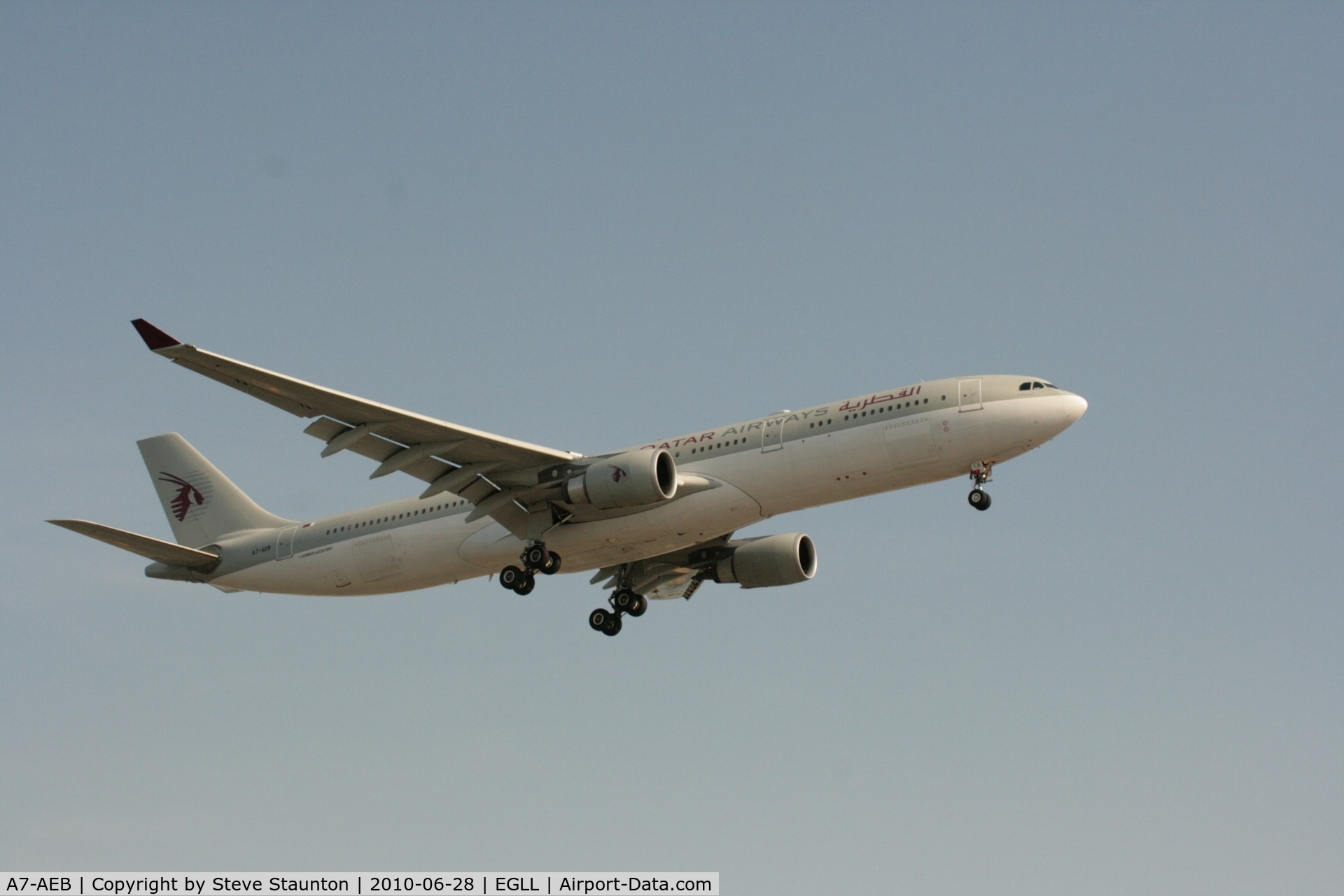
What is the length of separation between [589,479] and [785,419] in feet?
15.5

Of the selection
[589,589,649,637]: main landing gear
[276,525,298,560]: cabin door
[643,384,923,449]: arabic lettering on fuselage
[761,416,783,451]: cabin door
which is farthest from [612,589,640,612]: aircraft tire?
[276,525,298,560]: cabin door

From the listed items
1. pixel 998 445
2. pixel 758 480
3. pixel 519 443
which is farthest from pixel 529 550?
pixel 998 445

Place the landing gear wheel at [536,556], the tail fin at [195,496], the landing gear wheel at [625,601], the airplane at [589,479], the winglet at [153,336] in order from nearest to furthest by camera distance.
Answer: the winglet at [153,336] → the airplane at [589,479] → the landing gear wheel at [536,556] → the landing gear wheel at [625,601] → the tail fin at [195,496]

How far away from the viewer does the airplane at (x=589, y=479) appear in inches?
1233

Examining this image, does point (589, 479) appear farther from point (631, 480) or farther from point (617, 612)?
point (617, 612)

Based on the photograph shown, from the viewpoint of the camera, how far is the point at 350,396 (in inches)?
1195

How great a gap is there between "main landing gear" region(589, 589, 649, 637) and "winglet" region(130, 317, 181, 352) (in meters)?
14.9

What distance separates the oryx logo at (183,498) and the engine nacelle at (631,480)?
14.6m

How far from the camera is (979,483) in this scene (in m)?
31.9

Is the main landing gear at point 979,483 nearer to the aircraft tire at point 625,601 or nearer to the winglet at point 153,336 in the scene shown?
the aircraft tire at point 625,601

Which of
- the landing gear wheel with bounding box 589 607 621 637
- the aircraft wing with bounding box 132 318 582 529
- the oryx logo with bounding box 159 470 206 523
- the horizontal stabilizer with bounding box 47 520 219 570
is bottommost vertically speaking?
the landing gear wheel with bounding box 589 607 621 637

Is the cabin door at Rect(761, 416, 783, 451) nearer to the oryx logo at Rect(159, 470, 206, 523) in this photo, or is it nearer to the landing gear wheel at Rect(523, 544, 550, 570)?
the landing gear wheel at Rect(523, 544, 550, 570)

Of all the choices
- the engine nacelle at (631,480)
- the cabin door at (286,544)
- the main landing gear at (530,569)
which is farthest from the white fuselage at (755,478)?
the cabin door at (286,544)

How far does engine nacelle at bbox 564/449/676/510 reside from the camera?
3166 centimetres
